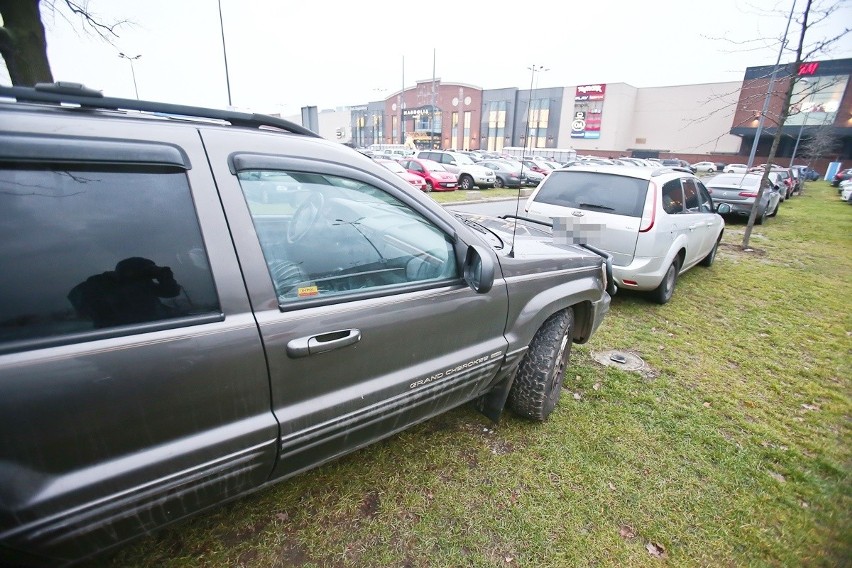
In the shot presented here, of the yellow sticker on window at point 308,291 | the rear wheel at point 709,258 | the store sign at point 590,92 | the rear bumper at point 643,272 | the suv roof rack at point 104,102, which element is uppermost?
the store sign at point 590,92

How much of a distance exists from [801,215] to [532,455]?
61.7ft

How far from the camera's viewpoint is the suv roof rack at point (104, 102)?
4.23ft

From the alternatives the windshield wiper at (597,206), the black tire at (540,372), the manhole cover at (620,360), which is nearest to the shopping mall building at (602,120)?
the windshield wiper at (597,206)

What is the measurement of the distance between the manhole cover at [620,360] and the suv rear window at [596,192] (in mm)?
1669

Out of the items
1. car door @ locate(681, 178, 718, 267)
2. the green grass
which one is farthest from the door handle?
car door @ locate(681, 178, 718, 267)

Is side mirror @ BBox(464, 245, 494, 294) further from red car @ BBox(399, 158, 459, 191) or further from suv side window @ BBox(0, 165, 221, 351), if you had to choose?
red car @ BBox(399, 158, 459, 191)

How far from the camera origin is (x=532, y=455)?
8.58ft

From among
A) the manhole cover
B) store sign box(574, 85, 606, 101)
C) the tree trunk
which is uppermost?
store sign box(574, 85, 606, 101)

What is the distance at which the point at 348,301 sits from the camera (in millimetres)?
1731

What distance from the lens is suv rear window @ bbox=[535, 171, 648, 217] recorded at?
4754mm

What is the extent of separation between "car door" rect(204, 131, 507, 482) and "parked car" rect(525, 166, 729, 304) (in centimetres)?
301

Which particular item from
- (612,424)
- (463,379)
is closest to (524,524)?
(463,379)

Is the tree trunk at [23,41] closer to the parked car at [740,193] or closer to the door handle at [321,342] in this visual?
the door handle at [321,342]

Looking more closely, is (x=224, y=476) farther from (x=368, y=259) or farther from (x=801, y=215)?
(x=801, y=215)
